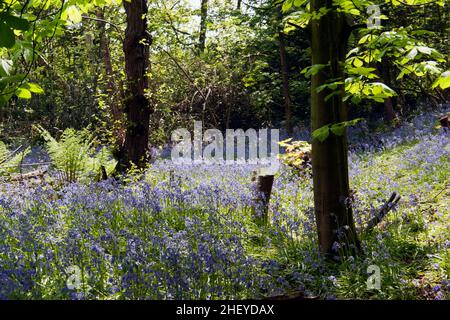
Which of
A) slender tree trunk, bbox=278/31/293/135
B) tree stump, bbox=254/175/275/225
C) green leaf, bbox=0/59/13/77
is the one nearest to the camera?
green leaf, bbox=0/59/13/77

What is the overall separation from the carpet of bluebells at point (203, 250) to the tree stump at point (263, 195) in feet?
0.40

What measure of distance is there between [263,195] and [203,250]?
2.04 metres

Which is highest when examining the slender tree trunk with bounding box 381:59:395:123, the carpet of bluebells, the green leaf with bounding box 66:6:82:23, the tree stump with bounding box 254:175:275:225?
the slender tree trunk with bounding box 381:59:395:123

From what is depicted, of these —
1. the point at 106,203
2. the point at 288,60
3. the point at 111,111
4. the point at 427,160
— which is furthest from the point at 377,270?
the point at 288,60

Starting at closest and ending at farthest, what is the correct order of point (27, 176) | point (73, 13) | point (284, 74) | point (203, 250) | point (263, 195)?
point (73, 13) → point (203, 250) → point (263, 195) → point (27, 176) → point (284, 74)

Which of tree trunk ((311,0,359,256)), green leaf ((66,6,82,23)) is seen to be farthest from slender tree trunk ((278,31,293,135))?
green leaf ((66,6,82,23))

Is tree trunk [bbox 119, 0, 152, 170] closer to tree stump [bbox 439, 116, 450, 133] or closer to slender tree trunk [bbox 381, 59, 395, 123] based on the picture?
tree stump [bbox 439, 116, 450, 133]

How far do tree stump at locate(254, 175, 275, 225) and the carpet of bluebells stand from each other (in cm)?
12

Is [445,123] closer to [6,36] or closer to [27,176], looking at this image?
[27,176]

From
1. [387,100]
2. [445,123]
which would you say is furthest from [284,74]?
[445,123]

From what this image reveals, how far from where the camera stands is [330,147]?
4.36 meters

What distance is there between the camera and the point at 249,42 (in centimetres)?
1619

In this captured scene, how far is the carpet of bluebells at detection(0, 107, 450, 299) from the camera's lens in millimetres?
3549
